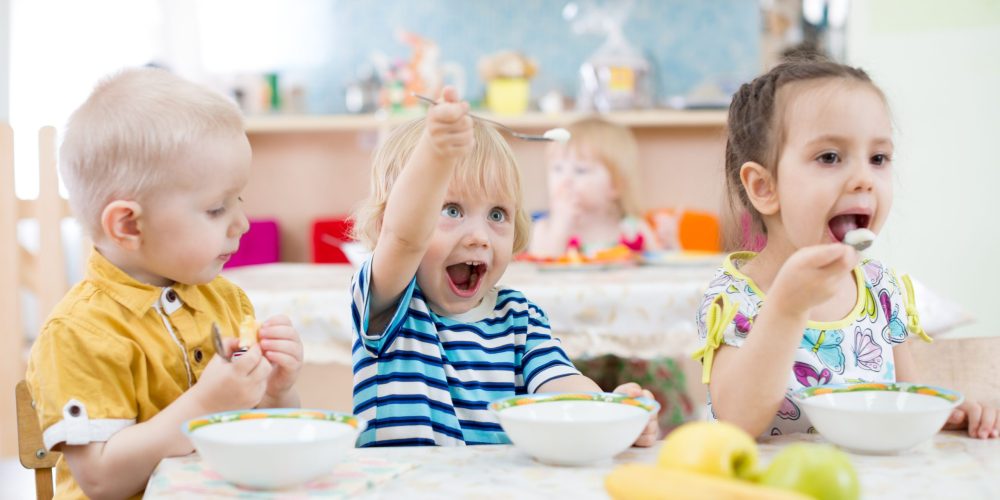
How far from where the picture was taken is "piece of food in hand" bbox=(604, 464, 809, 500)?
0.59 meters

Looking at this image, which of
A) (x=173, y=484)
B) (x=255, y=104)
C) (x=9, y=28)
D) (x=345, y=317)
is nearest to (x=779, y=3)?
(x=255, y=104)

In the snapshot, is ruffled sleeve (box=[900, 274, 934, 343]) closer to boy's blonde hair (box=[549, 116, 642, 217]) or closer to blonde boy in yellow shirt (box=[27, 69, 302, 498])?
blonde boy in yellow shirt (box=[27, 69, 302, 498])

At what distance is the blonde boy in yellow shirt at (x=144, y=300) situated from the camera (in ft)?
3.06

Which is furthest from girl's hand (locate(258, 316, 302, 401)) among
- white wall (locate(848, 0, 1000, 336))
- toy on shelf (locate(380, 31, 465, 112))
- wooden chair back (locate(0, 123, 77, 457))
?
toy on shelf (locate(380, 31, 465, 112))

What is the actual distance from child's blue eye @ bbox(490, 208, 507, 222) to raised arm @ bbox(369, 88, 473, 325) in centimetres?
14

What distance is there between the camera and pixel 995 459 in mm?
875

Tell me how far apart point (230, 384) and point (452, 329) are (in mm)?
328

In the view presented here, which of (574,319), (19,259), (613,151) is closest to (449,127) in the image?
(574,319)

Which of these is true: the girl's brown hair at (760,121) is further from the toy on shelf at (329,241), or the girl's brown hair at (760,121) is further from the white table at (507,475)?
the toy on shelf at (329,241)

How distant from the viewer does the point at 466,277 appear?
1205 mm

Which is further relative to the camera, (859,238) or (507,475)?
(859,238)

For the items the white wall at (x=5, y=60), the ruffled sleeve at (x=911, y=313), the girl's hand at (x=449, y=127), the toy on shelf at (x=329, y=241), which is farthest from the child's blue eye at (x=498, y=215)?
the white wall at (x=5, y=60)

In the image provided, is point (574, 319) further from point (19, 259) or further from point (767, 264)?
point (19, 259)

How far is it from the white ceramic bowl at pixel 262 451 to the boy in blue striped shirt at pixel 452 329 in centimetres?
28
